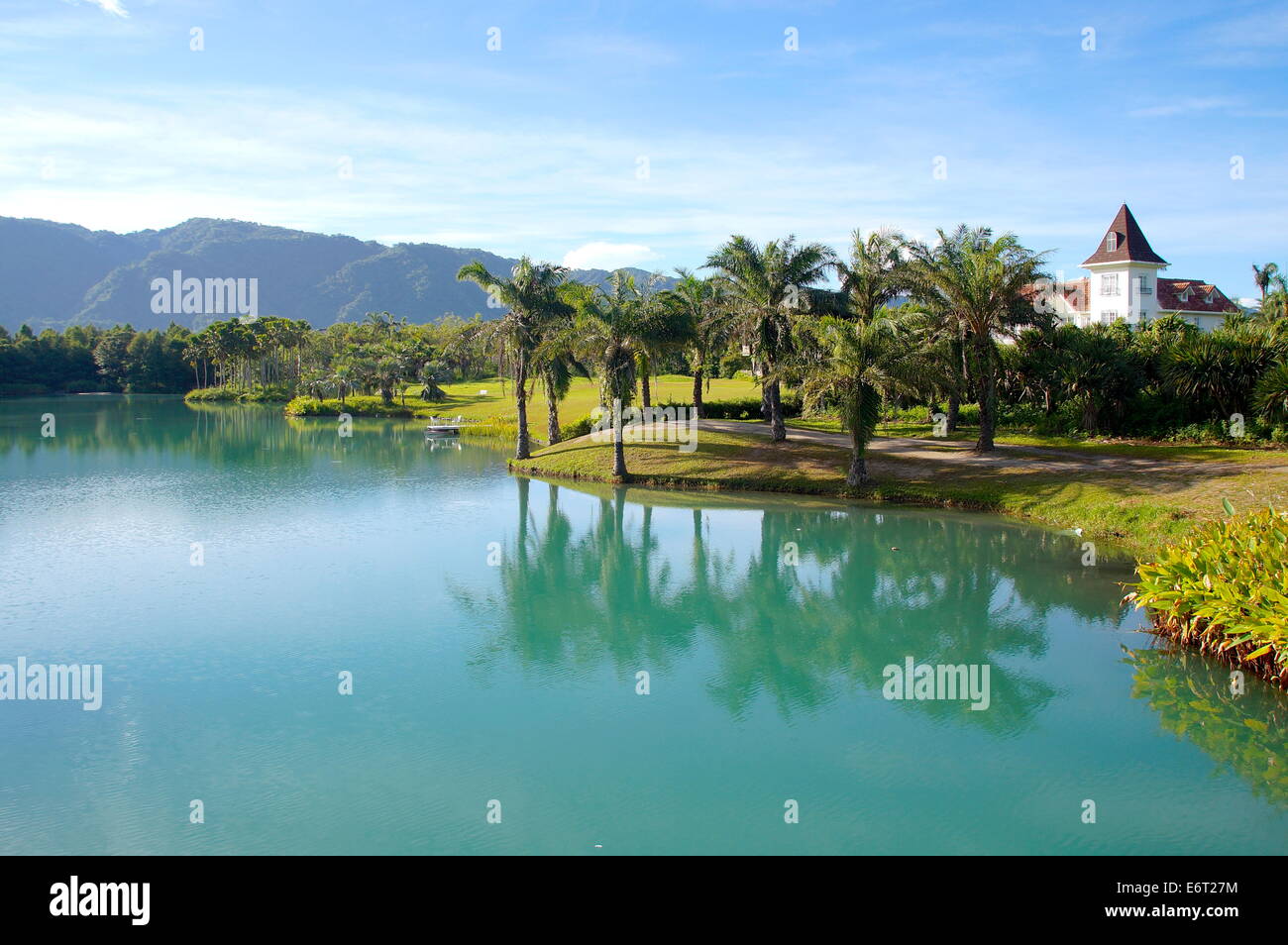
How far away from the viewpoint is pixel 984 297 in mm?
36688

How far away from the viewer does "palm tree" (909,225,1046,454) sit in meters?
36.5

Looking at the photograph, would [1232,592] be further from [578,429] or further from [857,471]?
[578,429]

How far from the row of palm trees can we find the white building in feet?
98.7

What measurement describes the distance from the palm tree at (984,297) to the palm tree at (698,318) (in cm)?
929

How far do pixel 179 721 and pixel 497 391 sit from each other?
3208 inches

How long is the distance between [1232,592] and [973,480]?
755 inches

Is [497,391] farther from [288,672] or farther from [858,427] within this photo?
[288,672]

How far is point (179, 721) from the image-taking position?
50.3 ft

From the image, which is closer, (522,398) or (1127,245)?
(522,398)
